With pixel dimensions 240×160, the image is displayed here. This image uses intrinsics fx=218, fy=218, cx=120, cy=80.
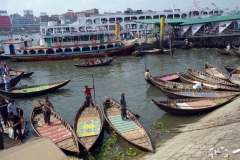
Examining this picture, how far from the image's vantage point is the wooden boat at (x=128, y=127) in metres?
9.64

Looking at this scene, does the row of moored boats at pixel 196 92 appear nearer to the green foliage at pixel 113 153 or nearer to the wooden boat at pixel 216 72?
the wooden boat at pixel 216 72

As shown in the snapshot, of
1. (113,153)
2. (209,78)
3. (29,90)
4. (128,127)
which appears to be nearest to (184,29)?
(209,78)

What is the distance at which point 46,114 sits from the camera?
38.4ft

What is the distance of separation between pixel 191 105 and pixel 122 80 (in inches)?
412

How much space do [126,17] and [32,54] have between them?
2640 centimetres

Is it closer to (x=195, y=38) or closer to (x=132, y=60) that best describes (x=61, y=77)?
(x=132, y=60)

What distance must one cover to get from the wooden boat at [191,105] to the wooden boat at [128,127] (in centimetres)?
214

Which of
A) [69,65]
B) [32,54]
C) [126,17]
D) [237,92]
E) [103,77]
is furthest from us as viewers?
[126,17]

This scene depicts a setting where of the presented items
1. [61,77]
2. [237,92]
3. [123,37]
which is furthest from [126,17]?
[237,92]

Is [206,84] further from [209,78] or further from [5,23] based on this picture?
[5,23]

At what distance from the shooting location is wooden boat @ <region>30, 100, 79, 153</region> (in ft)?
31.3

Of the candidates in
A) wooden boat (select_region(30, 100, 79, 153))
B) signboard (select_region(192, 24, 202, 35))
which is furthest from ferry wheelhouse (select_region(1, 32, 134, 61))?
wooden boat (select_region(30, 100, 79, 153))

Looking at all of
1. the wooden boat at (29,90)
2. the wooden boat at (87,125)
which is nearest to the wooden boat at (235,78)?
the wooden boat at (87,125)

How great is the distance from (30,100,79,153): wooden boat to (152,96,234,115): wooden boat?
16.7ft
